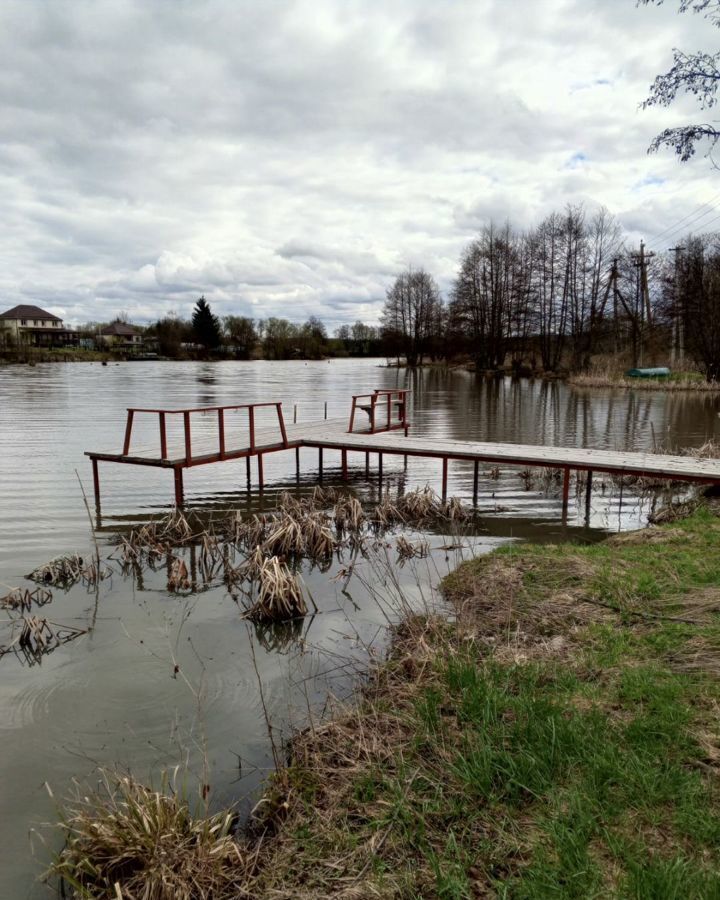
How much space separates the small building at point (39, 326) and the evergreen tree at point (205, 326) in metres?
28.9

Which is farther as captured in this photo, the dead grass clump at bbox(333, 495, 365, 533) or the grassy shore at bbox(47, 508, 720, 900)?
the dead grass clump at bbox(333, 495, 365, 533)

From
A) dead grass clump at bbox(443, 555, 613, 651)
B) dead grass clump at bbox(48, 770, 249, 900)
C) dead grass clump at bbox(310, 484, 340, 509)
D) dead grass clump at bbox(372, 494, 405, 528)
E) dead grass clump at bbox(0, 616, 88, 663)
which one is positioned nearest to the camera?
dead grass clump at bbox(48, 770, 249, 900)

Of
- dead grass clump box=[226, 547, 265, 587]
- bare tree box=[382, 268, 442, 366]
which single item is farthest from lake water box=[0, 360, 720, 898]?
bare tree box=[382, 268, 442, 366]

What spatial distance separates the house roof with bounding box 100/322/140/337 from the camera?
127 m

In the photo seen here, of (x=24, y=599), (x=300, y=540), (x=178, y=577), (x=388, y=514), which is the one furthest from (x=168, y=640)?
(x=388, y=514)

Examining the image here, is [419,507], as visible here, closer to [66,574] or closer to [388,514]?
[388,514]

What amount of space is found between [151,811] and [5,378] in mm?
56067

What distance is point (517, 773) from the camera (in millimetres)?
3418

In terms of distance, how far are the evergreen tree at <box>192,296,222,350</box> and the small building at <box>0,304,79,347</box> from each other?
1139 inches

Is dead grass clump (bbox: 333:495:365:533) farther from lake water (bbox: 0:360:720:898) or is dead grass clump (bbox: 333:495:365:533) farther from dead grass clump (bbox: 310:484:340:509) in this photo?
lake water (bbox: 0:360:720:898)

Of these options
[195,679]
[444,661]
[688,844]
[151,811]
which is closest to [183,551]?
[195,679]

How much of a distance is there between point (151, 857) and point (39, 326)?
136 metres

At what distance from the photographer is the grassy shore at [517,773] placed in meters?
2.84

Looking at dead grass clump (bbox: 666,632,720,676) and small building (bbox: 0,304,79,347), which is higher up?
small building (bbox: 0,304,79,347)
